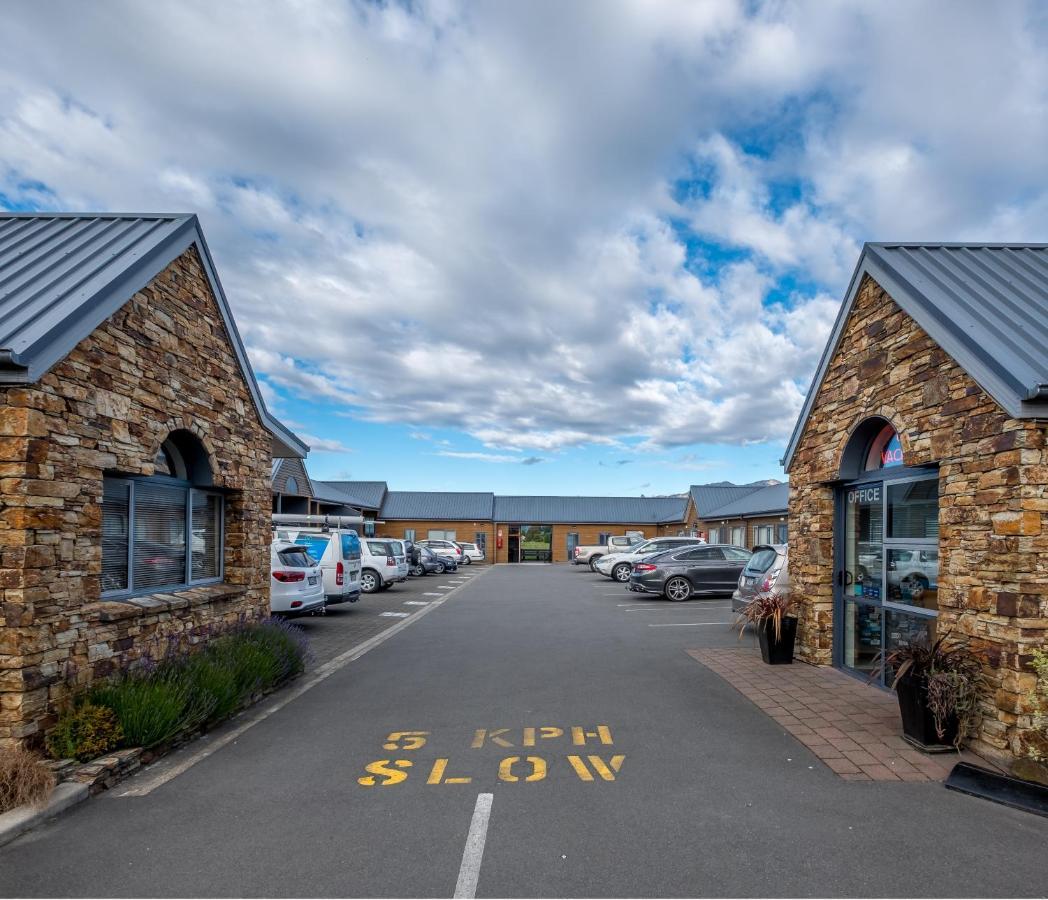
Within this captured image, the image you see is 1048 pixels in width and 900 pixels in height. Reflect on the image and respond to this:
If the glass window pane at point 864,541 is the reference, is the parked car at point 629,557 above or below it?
below

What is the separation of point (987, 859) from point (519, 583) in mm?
21835

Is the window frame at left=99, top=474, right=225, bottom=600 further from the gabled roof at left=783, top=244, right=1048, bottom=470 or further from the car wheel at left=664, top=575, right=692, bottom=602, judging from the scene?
the car wheel at left=664, top=575, right=692, bottom=602

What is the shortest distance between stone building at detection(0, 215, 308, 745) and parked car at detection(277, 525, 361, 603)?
15.9 ft

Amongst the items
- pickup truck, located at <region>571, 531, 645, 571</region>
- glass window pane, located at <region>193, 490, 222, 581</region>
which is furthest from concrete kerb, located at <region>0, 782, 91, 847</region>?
pickup truck, located at <region>571, 531, 645, 571</region>

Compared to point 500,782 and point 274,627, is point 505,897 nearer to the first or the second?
point 500,782

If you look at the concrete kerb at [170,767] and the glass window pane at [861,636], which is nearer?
the concrete kerb at [170,767]

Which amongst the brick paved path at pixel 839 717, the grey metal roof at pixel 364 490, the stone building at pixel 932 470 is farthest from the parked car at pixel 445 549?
the stone building at pixel 932 470

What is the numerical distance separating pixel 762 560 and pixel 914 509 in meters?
5.29

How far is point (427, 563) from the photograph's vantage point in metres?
30.0

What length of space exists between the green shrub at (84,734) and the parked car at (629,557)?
72.4 feet

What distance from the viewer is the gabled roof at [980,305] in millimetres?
5543

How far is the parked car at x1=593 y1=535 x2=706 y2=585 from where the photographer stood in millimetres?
27375

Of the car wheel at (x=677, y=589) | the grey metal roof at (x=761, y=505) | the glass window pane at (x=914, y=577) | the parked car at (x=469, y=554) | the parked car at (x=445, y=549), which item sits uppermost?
the grey metal roof at (x=761, y=505)

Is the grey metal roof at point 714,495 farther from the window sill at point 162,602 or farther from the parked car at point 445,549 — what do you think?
the window sill at point 162,602
